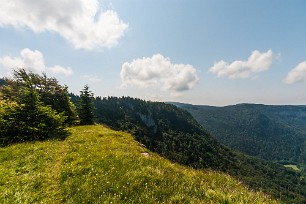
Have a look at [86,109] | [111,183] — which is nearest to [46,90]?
[86,109]

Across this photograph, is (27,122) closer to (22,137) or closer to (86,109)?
(22,137)

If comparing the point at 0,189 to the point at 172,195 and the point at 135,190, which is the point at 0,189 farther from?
the point at 172,195

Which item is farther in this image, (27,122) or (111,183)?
(27,122)

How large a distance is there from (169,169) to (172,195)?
252 centimetres

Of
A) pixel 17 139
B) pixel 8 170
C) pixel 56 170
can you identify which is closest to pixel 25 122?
pixel 17 139

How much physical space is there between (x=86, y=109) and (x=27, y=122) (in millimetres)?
20302

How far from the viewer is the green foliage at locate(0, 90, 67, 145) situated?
17547 millimetres

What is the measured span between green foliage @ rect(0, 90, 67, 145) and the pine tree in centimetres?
1740

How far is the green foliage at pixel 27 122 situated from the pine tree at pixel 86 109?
1740 cm

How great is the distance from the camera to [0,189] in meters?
8.03

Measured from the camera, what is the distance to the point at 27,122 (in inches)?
744

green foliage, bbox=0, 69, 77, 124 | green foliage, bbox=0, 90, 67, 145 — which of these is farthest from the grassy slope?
green foliage, bbox=0, 69, 77, 124

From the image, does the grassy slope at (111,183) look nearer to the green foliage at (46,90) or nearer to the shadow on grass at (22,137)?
the shadow on grass at (22,137)

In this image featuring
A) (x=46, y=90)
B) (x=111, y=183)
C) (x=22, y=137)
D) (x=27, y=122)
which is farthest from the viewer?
(x=46, y=90)
